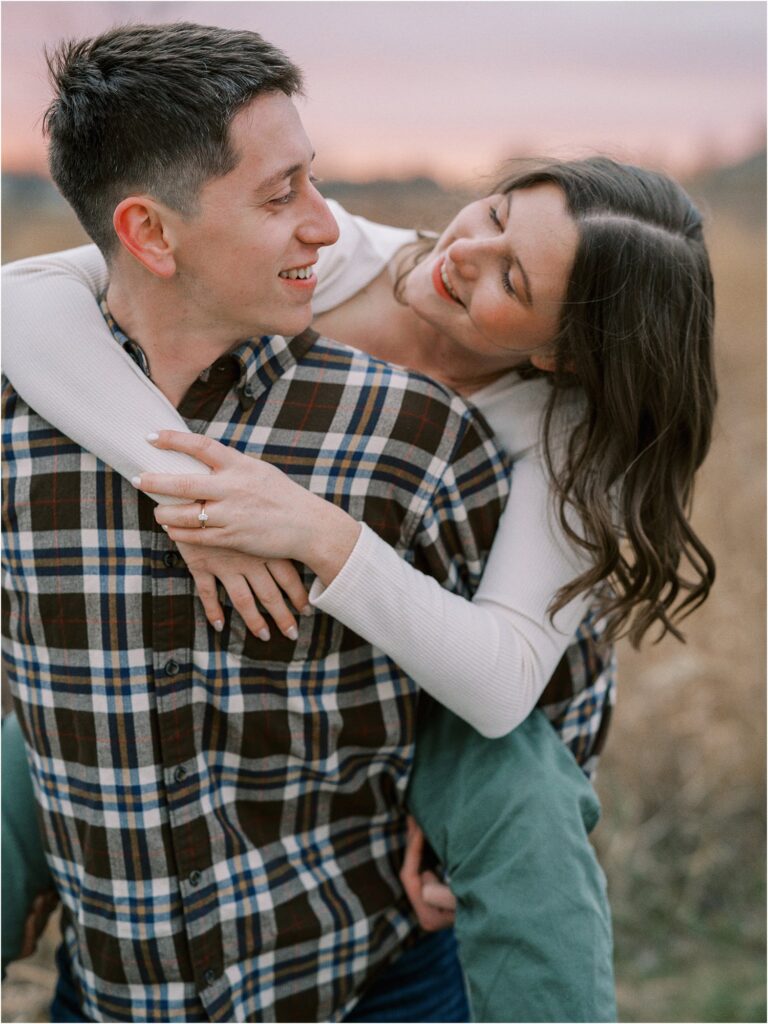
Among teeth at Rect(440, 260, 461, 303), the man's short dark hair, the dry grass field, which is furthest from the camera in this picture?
the dry grass field

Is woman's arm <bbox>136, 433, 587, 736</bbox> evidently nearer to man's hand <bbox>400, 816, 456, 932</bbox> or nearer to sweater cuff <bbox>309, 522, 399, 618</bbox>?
sweater cuff <bbox>309, 522, 399, 618</bbox>

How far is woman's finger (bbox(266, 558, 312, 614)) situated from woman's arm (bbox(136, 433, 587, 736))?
60mm

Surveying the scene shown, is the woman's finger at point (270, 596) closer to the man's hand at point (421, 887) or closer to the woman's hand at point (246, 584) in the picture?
the woman's hand at point (246, 584)

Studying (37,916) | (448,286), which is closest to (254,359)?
(448,286)

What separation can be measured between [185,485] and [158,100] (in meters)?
0.57

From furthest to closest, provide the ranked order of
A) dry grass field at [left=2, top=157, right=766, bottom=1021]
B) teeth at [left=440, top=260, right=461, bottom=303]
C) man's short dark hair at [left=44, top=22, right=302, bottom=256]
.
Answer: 1. dry grass field at [left=2, top=157, right=766, bottom=1021]
2. teeth at [left=440, top=260, right=461, bottom=303]
3. man's short dark hair at [left=44, top=22, right=302, bottom=256]

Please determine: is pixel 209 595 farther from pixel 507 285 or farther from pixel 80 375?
pixel 507 285

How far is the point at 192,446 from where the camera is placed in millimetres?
1635

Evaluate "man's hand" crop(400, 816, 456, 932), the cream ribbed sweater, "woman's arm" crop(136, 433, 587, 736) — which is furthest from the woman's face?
"man's hand" crop(400, 816, 456, 932)

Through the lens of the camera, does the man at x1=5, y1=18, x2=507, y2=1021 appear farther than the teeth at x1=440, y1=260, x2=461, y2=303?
No

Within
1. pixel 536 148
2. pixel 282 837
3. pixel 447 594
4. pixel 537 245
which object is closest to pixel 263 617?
pixel 447 594

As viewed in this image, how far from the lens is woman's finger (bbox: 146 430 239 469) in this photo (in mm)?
1632

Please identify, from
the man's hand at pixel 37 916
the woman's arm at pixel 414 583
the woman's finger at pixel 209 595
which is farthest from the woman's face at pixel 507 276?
the man's hand at pixel 37 916

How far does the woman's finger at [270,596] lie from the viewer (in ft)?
5.50
